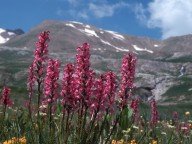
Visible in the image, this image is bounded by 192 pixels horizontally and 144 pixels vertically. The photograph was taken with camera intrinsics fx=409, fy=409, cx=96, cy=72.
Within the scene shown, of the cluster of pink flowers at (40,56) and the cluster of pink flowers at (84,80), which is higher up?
the cluster of pink flowers at (40,56)

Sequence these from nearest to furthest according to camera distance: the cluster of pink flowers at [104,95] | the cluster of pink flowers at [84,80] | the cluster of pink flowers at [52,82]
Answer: the cluster of pink flowers at [84,80], the cluster of pink flowers at [104,95], the cluster of pink flowers at [52,82]

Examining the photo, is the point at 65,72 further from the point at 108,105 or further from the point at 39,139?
the point at 39,139

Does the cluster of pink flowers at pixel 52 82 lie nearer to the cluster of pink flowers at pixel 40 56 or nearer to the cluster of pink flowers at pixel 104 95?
the cluster of pink flowers at pixel 40 56

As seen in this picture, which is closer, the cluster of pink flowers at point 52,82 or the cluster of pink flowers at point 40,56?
the cluster of pink flowers at point 52,82

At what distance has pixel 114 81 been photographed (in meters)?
5.67

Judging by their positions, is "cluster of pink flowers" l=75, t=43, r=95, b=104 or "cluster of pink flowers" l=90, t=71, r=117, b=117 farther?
"cluster of pink flowers" l=90, t=71, r=117, b=117

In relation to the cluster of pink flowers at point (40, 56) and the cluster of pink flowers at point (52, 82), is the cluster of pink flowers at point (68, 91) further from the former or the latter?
the cluster of pink flowers at point (40, 56)

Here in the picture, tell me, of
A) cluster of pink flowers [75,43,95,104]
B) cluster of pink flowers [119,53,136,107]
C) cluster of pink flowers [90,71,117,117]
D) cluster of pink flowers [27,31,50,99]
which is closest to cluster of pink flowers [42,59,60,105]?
cluster of pink flowers [27,31,50,99]

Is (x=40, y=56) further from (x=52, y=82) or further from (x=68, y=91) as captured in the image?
(x=68, y=91)

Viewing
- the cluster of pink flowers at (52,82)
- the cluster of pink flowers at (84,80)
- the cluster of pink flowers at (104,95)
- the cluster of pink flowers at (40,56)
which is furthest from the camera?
the cluster of pink flowers at (40,56)

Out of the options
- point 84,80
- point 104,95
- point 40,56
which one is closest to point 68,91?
point 84,80

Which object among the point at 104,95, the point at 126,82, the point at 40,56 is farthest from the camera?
the point at 40,56

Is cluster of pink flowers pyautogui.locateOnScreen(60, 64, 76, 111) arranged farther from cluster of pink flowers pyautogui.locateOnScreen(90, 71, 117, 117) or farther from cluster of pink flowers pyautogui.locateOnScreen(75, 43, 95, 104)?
cluster of pink flowers pyautogui.locateOnScreen(90, 71, 117, 117)

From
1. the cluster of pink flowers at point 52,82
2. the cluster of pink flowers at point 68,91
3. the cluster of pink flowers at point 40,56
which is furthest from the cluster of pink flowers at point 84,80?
the cluster of pink flowers at point 40,56
